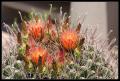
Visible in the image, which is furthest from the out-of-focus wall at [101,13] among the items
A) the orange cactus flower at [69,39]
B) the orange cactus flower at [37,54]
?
the orange cactus flower at [37,54]

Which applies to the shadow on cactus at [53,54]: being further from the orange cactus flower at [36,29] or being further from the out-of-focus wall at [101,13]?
the out-of-focus wall at [101,13]

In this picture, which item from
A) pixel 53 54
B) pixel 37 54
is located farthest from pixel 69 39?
pixel 37 54

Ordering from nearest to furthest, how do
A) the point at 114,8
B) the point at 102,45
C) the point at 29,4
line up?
the point at 102,45 < the point at 114,8 < the point at 29,4

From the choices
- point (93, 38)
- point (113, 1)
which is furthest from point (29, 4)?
point (93, 38)

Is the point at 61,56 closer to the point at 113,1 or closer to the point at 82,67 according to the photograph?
→ the point at 82,67

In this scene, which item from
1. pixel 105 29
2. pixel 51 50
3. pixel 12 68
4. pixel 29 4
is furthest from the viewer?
pixel 29 4

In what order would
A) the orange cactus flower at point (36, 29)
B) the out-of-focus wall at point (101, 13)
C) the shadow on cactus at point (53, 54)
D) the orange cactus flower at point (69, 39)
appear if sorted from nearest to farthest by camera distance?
the shadow on cactus at point (53, 54) < the orange cactus flower at point (69, 39) < the orange cactus flower at point (36, 29) < the out-of-focus wall at point (101, 13)
